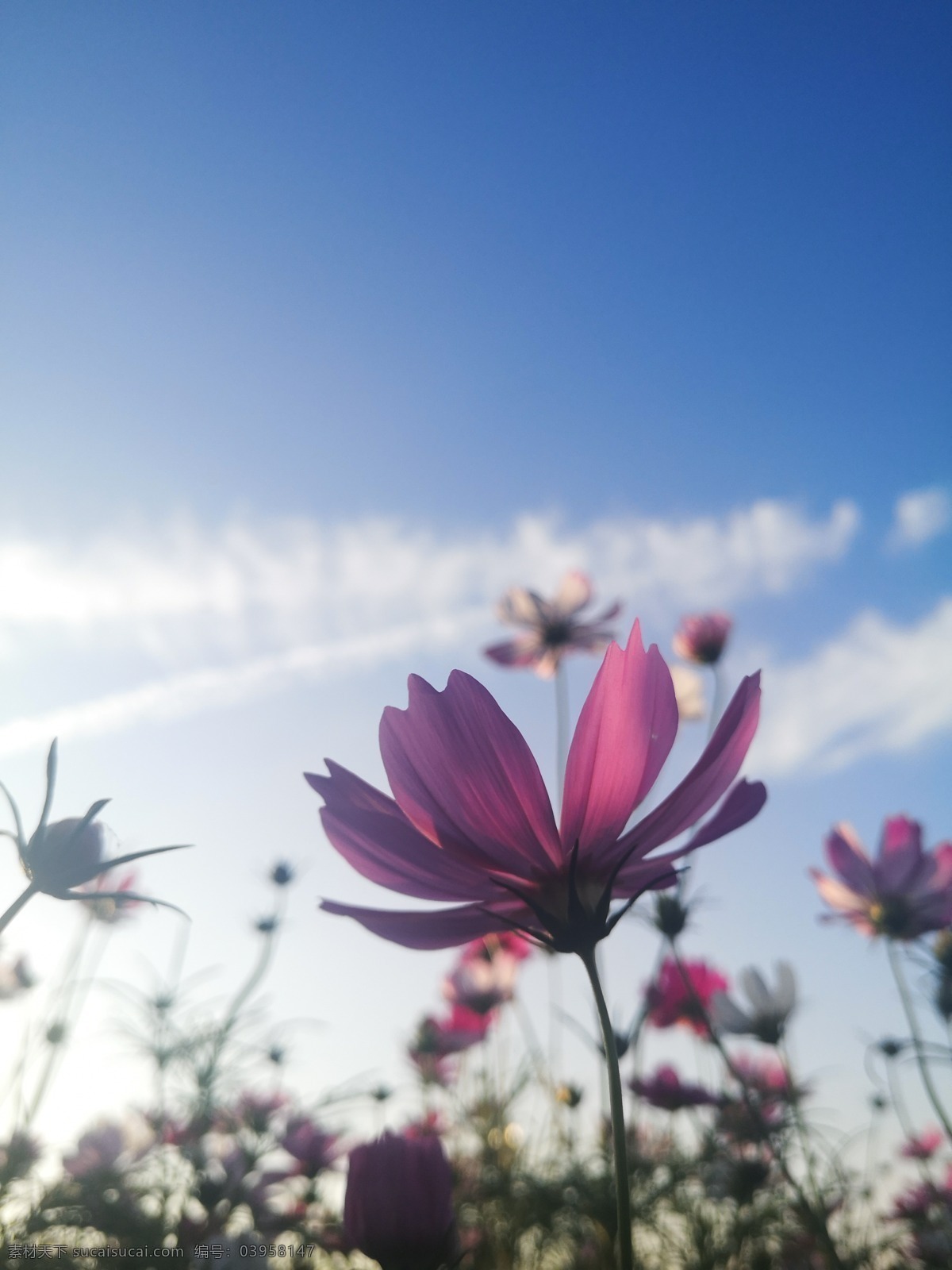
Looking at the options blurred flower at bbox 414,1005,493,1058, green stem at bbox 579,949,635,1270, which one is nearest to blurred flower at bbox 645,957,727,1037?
blurred flower at bbox 414,1005,493,1058

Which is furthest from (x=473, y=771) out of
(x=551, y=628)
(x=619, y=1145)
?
(x=551, y=628)

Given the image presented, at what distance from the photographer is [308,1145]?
1.58 meters

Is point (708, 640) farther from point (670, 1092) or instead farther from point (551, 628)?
point (670, 1092)

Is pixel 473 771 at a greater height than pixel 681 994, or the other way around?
pixel 681 994

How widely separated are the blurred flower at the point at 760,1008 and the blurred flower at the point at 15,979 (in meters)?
2.12

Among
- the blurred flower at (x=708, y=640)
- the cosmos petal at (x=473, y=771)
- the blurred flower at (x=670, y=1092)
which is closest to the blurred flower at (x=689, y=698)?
the blurred flower at (x=708, y=640)

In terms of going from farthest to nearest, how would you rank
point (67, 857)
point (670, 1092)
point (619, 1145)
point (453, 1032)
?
point (453, 1032)
point (670, 1092)
point (67, 857)
point (619, 1145)

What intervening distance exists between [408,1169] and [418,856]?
0.72ft

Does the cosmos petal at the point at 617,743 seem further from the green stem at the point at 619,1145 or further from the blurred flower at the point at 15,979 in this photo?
the blurred flower at the point at 15,979

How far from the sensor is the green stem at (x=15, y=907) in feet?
1.13

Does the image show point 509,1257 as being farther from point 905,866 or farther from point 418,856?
point 418,856

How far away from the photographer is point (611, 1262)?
1.00 metres

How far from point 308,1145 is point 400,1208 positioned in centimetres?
133

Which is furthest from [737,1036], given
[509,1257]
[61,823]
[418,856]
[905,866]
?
[61,823]
